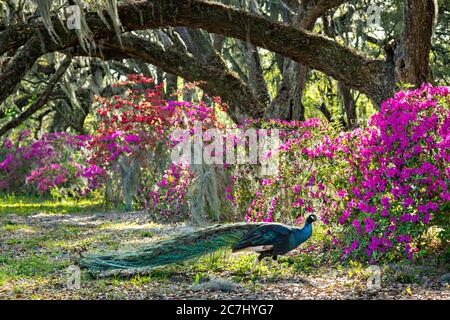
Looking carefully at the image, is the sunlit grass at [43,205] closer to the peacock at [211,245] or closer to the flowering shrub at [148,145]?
Answer: the flowering shrub at [148,145]

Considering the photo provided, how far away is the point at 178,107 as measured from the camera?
10875mm

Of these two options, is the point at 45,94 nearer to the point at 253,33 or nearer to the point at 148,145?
the point at 148,145

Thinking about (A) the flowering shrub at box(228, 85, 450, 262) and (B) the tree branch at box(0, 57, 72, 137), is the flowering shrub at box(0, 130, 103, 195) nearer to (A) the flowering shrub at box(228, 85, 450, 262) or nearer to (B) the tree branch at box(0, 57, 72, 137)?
(B) the tree branch at box(0, 57, 72, 137)

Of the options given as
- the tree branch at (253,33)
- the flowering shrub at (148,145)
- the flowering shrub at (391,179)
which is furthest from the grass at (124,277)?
the tree branch at (253,33)

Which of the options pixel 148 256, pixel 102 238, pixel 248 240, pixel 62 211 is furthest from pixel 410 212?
pixel 62 211

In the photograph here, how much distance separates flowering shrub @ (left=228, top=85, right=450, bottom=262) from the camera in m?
5.92

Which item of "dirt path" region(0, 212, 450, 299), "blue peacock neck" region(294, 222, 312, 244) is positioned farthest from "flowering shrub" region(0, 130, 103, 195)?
"blue peacock neck" region(294, 222, 312, 244)

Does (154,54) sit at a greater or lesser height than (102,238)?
greater

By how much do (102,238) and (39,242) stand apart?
0.75m

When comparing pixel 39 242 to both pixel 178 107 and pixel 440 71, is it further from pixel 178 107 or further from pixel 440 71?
pixel 440 71

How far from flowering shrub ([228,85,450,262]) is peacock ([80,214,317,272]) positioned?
70 cm

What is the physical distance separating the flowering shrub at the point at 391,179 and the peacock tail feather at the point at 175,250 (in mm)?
1147

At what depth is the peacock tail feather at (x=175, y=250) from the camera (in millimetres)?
A: 5836

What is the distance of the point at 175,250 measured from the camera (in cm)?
593
